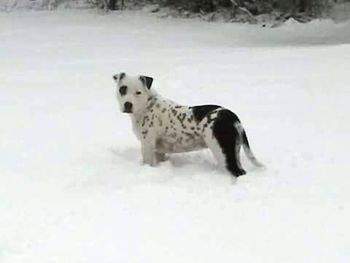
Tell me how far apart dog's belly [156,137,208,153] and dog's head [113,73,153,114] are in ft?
0.95

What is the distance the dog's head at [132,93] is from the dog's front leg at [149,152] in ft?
0.82

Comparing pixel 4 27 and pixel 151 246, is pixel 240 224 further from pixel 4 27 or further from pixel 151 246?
pixel 4 27

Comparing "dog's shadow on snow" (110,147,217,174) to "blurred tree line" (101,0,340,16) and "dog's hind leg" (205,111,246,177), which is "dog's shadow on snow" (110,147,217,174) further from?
"blurred tree line" (101,0,340,16)

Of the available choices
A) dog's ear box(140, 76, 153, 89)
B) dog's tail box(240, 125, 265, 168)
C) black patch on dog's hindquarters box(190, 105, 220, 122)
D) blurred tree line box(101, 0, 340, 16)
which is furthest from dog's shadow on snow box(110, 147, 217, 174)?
blurred tree line box(101, 0, 340, 16)

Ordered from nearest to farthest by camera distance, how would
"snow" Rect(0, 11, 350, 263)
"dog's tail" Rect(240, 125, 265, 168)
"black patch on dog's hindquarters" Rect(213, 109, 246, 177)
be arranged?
"snow" Rect(0, 11, 350, 263)
"black patch on dog's hindquarters" Rect(213, 109, 246, 177)
"dog's tail" Rect(240, 125, 265, 168)

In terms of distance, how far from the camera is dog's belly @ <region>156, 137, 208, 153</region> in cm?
528

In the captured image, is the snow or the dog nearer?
the snow

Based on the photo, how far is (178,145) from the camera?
532 cm

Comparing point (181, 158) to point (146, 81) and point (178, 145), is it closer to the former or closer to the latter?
point (178, 145)

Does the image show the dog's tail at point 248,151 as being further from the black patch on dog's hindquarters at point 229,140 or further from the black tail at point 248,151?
the black patch on dog's hindquarters at point 229,140

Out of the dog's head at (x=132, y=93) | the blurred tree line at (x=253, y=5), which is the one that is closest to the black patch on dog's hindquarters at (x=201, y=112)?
the dog's head at (x=132, y=93)

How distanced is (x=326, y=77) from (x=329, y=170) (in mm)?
3456

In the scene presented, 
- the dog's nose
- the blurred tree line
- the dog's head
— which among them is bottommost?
the blurred tree line

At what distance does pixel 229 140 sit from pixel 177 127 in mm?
426
